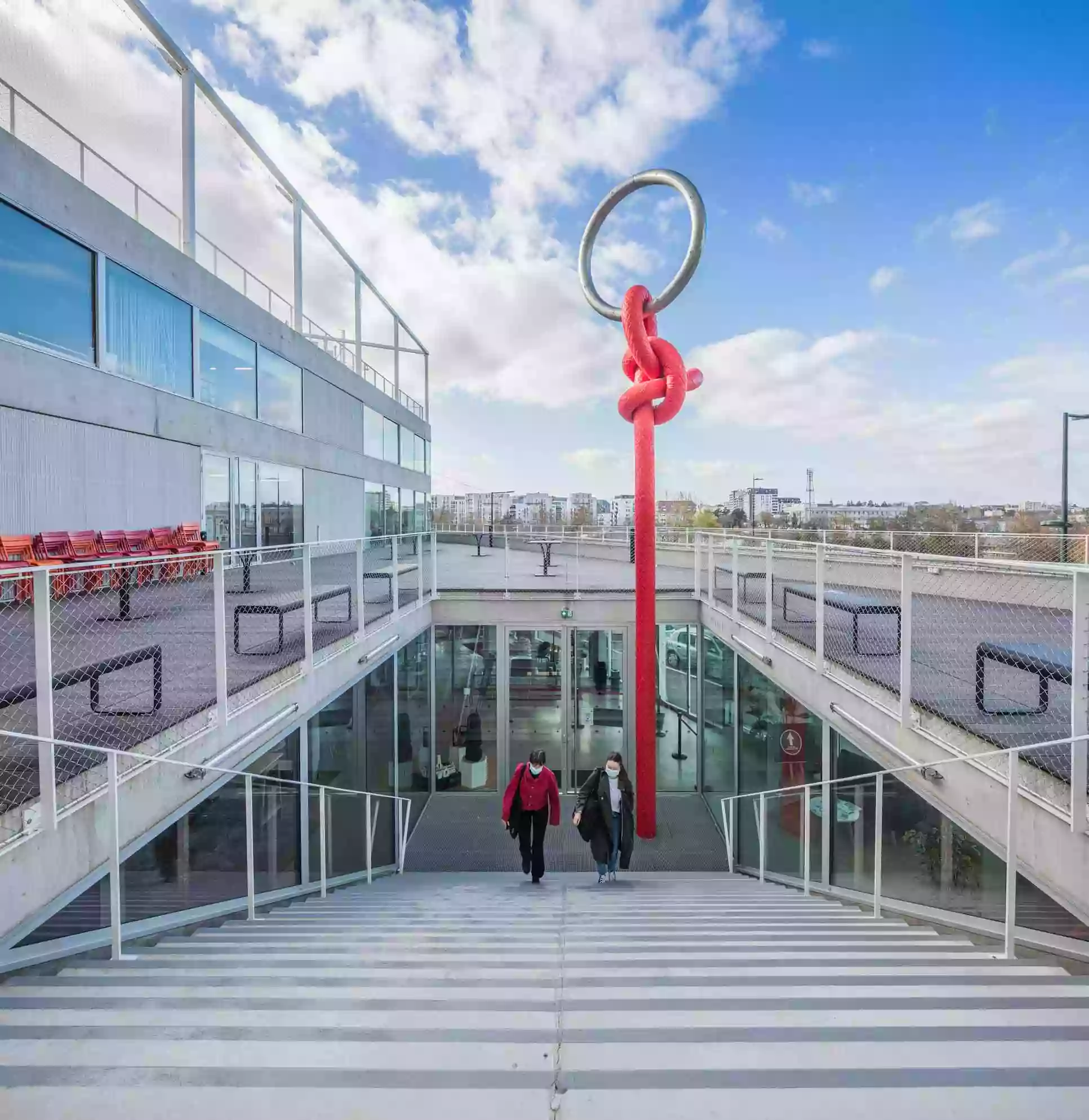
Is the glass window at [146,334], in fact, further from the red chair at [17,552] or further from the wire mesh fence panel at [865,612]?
the wire mesh fence panel at [865,612]

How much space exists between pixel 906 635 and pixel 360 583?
17.8 ft

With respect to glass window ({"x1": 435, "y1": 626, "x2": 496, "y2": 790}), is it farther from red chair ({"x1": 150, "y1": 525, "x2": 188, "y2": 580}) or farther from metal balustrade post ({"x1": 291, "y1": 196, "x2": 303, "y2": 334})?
metal balustrade post ({"x1": 291, "y1": 196, "x2": 303, "y2": 334})

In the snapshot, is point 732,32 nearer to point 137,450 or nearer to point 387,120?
point 387,120

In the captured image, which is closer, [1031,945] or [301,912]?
[1031,945]

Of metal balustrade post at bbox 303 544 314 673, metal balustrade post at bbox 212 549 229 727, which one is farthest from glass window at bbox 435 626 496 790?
metal balustrade post at bbox 212 549 229 727

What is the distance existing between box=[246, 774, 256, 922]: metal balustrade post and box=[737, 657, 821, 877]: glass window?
16.3 ft

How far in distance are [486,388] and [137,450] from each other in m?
46.7

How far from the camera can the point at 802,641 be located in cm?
657

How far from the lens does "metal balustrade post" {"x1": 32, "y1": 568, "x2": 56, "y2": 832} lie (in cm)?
289

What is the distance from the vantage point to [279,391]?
1581cm

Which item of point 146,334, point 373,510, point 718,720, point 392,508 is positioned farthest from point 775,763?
point 392,508

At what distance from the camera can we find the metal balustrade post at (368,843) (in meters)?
7.67

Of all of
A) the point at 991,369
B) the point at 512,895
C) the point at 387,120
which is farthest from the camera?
the point at 991,369

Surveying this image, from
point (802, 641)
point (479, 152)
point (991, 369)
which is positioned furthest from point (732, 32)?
point (991, 369)
